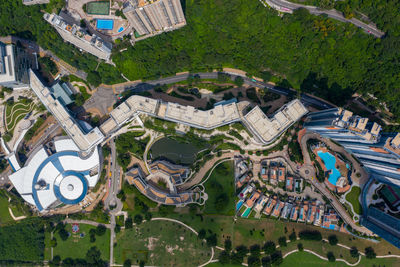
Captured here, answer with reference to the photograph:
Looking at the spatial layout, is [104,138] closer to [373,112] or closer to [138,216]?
[138,216]

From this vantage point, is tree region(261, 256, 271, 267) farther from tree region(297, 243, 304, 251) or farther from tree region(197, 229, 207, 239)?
tree region(197, 229, 207, 239)

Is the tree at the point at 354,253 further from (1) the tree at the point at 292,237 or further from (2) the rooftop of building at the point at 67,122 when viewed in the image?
(2) the rooftop of building at the point at 67,122

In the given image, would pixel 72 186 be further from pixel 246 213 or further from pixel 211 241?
pixel 246 213

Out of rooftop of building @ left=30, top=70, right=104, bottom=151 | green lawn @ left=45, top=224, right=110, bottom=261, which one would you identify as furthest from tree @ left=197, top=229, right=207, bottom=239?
rooftop of building @ left=30, top=70, right=104, bottom=151

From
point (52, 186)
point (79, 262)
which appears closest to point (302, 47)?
point (52, 186)

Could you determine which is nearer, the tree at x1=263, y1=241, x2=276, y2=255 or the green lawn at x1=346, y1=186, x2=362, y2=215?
the tree at x1=263, y1=241, x2=276, y2=255

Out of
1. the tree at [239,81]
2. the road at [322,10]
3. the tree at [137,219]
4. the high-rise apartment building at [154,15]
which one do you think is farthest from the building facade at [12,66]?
the road at [322,10]

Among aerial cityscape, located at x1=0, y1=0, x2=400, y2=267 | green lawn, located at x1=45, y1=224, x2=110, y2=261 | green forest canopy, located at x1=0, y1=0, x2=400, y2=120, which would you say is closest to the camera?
green forest canopy, located at x1=0, y1=0, x2=400, y2=120
